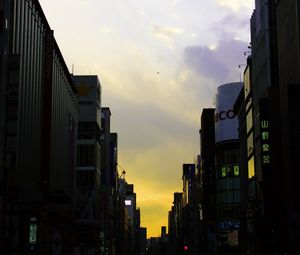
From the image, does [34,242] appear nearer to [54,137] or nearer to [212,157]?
[54,137]

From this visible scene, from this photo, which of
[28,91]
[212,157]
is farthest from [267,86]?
[212,157]

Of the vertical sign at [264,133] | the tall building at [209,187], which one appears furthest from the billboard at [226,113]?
the vertical sign at [264,133]

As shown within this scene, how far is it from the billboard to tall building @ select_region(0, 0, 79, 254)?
171 ft

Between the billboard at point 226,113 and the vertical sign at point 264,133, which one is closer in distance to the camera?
the vertical sign at point 264,133

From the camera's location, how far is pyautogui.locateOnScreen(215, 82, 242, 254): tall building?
5246 inches

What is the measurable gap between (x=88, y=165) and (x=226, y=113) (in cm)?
3253

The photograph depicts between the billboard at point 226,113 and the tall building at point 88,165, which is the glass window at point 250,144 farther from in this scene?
the billboard at point 226,113

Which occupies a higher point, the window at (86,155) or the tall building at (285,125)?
the window at (86,155)

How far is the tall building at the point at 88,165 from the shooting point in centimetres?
13650

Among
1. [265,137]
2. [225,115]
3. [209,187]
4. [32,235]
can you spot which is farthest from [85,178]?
[265,137]

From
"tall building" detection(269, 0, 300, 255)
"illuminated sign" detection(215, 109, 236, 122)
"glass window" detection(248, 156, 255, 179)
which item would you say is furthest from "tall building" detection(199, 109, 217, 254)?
"tall building" detection(269, 0, 300, 255)

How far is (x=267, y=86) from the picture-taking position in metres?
78.5

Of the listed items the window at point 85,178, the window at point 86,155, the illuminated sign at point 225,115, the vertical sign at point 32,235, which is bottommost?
the vertical sign at point 32,235

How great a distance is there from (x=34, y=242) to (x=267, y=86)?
32875 millimetres
